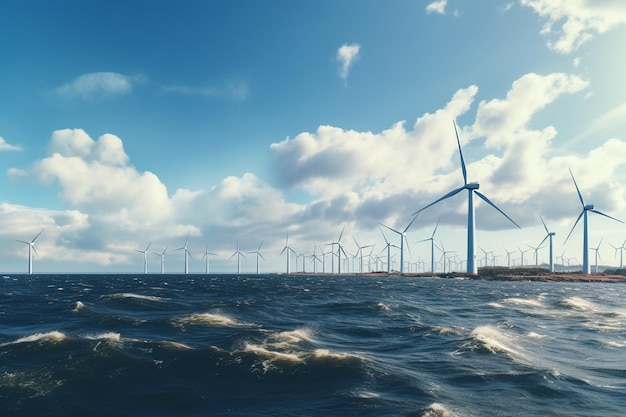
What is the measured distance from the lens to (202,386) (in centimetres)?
2344

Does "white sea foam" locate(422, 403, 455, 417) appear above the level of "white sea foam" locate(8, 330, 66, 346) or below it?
above

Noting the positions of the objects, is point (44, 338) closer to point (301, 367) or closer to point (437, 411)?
point (301, 367)

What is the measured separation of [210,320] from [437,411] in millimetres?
31383

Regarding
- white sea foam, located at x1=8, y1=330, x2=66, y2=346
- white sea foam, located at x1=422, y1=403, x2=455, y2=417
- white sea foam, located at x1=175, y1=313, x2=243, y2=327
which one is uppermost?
white sea foam, located at x1=422, y1=403, x2=455, y2=417

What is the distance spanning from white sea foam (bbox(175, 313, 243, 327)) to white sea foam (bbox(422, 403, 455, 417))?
2672cm

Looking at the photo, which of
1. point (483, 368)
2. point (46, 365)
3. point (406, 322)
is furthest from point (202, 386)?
point (406, 322)

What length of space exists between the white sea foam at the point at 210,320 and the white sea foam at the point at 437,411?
26721 millimetres

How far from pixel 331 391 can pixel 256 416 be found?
5281 millimetres

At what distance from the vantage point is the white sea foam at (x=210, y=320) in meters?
43.2

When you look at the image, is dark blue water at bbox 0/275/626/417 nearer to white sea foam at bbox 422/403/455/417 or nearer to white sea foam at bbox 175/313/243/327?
white sea foam at bbox 422/403/455/417

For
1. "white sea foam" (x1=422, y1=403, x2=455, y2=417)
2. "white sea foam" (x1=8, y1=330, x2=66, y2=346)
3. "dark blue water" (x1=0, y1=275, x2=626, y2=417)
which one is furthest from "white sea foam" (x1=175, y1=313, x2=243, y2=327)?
"white sea foam" (x1=422, y1=403, x2=455, y2=417)

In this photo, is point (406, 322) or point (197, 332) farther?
point (406, 322)

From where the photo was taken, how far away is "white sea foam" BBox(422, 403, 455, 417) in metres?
19.0

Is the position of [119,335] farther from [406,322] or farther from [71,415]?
[406,322]
